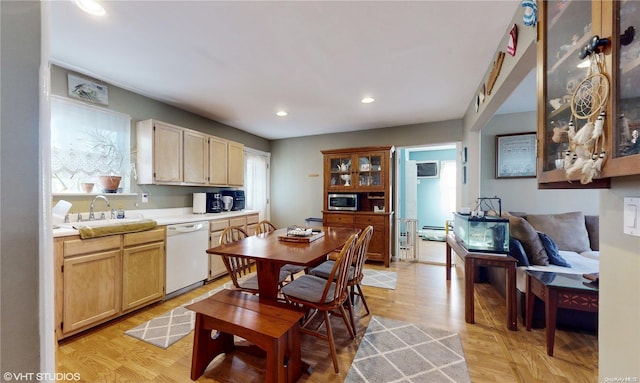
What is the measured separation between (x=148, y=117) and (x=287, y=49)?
2071mm

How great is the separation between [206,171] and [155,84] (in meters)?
1.22

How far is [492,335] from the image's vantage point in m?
2.15

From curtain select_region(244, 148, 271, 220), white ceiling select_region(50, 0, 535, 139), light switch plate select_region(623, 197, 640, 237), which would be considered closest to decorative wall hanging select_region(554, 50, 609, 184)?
light switch plate select_region(623, 197, 640, 237)

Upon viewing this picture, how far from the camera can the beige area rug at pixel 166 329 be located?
82.5 inches

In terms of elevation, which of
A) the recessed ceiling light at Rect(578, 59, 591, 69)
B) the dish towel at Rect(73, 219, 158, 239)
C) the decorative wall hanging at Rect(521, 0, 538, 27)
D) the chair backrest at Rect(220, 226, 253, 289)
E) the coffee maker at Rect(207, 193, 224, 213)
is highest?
the decorative wall hanging at Rect(521, 0, 538, 27)

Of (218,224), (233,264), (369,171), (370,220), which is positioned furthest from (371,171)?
(233,264)

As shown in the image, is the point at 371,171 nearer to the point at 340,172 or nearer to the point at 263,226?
the point at 340,172

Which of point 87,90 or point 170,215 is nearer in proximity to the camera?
point 87,90

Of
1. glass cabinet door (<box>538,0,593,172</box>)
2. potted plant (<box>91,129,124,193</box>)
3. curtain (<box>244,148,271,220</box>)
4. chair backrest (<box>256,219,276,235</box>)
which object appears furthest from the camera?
curtain (<box>244,148,271,220</box>)

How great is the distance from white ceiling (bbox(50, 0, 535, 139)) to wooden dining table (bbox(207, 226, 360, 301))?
160 centimetres

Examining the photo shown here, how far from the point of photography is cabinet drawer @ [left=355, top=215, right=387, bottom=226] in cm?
419

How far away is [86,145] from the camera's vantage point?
2613 millimetres

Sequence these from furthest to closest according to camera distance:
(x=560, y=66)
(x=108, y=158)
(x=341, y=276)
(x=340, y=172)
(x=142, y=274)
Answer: (x=340, y=172) → (x=108, y=158) → (x=142, y=274) → (x=341, y=276) → (x=560, y=66)

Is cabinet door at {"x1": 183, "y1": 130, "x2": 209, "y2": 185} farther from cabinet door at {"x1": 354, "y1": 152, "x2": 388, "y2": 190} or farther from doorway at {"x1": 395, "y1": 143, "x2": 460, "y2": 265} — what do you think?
doorway at {"x1": 395, "y1": 143, "x2": 460, "y2": 265}
